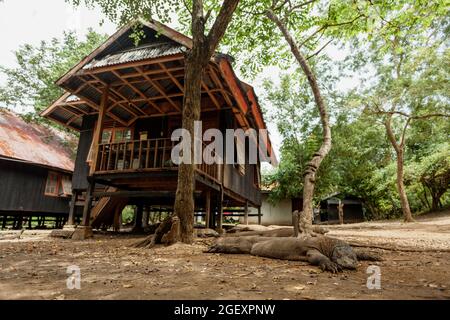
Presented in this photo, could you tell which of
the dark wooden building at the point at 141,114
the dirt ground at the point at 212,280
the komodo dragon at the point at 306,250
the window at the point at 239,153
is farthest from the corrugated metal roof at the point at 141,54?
the dirt ground at the point at 212,280

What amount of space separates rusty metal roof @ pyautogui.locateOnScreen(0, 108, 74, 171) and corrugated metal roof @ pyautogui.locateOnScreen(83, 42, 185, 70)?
924 cm

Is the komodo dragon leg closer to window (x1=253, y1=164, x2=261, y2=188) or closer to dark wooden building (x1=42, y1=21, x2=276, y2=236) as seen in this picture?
dark wooden building (x1=42, y1=21, x2=276, y2=236)

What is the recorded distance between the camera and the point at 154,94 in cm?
1116

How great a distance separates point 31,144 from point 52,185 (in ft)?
9.13

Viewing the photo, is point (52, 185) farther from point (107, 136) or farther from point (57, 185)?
point (107, 136)

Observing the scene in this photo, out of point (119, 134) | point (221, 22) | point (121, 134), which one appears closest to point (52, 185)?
point (119, 134)

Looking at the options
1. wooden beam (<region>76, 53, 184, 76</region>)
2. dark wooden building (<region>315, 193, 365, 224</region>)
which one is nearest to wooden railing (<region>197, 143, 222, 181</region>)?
wooden beam (<region>76, 53, 184, 76</region>)

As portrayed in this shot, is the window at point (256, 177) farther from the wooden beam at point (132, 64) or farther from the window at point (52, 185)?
the window at point (52, 185)

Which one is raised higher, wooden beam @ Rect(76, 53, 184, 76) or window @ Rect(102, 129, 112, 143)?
wooden beam @ Rect(76, 53, 184, 76)

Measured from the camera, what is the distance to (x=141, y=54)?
8.29m

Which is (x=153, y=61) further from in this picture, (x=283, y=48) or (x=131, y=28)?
(x=283, y=48)

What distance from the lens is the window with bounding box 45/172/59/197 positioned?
16.8 meters
